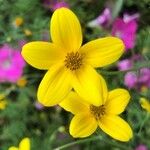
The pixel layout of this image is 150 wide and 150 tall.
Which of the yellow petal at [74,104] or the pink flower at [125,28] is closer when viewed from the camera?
the yellow petal at [74,104]

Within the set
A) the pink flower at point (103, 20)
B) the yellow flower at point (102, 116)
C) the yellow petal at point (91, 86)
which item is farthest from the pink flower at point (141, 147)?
the yellow petal at point (91, 86)

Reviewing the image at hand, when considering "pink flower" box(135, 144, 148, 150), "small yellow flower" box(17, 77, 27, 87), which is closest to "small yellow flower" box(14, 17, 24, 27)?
"small yellow flower" box(17, 77, 27, 87)

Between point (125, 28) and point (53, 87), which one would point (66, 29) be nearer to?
point (53, 87)

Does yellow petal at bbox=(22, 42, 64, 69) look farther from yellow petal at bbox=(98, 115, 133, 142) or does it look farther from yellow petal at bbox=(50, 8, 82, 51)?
yellow petal at bbox=(98, 115, 133, 142)

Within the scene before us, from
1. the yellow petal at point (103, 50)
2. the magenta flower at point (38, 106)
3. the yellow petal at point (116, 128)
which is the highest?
the yellow petal at point (103, 50)

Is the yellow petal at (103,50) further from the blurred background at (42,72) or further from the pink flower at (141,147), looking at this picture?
the pink flower at (141,147)
